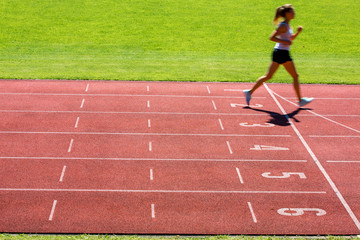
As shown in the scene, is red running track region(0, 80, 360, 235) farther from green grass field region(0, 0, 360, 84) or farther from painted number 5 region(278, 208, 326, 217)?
green grass field region(0, 0, 360, 84)

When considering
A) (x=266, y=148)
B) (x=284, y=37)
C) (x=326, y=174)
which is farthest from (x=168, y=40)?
(x=326, y=174)

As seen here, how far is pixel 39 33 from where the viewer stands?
1838 cm

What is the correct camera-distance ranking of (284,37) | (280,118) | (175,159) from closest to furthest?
(175,159) → (284,37) → (280,118)

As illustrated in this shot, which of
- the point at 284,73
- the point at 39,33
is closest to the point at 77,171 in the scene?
the point at 284,73

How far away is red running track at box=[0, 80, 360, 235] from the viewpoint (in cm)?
691

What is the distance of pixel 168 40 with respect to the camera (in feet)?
59.1

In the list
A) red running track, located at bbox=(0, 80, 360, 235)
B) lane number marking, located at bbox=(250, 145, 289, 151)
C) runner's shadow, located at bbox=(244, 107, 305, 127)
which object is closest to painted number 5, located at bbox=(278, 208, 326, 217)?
red running track, located at bbox=(0, 80, 360, 235)

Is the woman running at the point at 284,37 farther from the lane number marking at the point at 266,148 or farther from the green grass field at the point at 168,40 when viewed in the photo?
the green grass field at the point at 168,40

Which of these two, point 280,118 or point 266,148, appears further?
point 280,118

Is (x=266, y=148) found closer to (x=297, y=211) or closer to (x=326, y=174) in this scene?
(x=326, y=174)

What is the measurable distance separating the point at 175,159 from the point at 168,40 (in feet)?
32.5

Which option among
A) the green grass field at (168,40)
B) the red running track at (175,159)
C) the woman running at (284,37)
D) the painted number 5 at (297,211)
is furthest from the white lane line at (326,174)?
the green grass field at (168,40)

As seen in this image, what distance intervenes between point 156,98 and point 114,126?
72.5 inches

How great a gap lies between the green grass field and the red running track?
139cm
